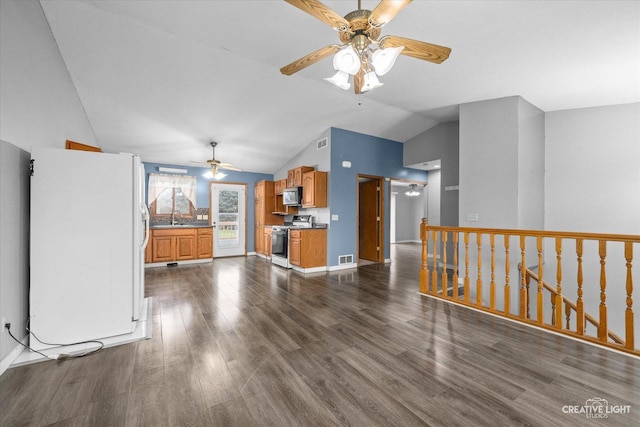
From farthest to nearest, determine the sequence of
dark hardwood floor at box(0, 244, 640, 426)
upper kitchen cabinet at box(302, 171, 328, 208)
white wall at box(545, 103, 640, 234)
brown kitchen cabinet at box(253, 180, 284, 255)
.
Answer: brown kitchen cabinet at box(253, 180, 284, 255) < upper kitchen cabinet at box(302, 171, 328, 208) < white wall at box(545, 103, 640, 234) < dark hardwood floor at box(0, 244, 640, 426)

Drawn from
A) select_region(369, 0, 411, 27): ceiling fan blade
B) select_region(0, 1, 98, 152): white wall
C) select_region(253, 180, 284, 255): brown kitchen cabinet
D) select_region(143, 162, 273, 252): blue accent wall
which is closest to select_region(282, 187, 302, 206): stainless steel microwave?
select_region(253, 180, 284, 255): brown kitchen cabinet

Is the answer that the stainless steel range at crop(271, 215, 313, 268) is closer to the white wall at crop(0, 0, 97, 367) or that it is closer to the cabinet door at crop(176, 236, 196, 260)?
the cabinet door at crop(176, 236, 196, 260)

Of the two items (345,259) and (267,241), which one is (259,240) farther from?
(345,259)

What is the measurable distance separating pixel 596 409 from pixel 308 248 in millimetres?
4050

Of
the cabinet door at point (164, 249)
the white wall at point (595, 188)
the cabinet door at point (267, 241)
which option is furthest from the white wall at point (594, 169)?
the cabinet door at point (164, 249)

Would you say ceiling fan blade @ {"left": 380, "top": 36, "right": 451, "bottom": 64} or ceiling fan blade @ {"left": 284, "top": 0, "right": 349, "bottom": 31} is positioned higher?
ceiling fan blade @ {"left": 284, "top": 0, "right": 349, "bottom": 31}

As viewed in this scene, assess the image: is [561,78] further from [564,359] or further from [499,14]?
[564,359]

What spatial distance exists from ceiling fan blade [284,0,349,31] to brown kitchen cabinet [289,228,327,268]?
3.71 metres

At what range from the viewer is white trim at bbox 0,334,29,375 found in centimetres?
183

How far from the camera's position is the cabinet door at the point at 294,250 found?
511 centimetres

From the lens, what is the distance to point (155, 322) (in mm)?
2734

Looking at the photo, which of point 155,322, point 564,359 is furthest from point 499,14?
point 155,322

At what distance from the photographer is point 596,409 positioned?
1494 millimetres

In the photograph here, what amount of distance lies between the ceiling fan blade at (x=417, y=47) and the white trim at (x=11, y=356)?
139 inches
